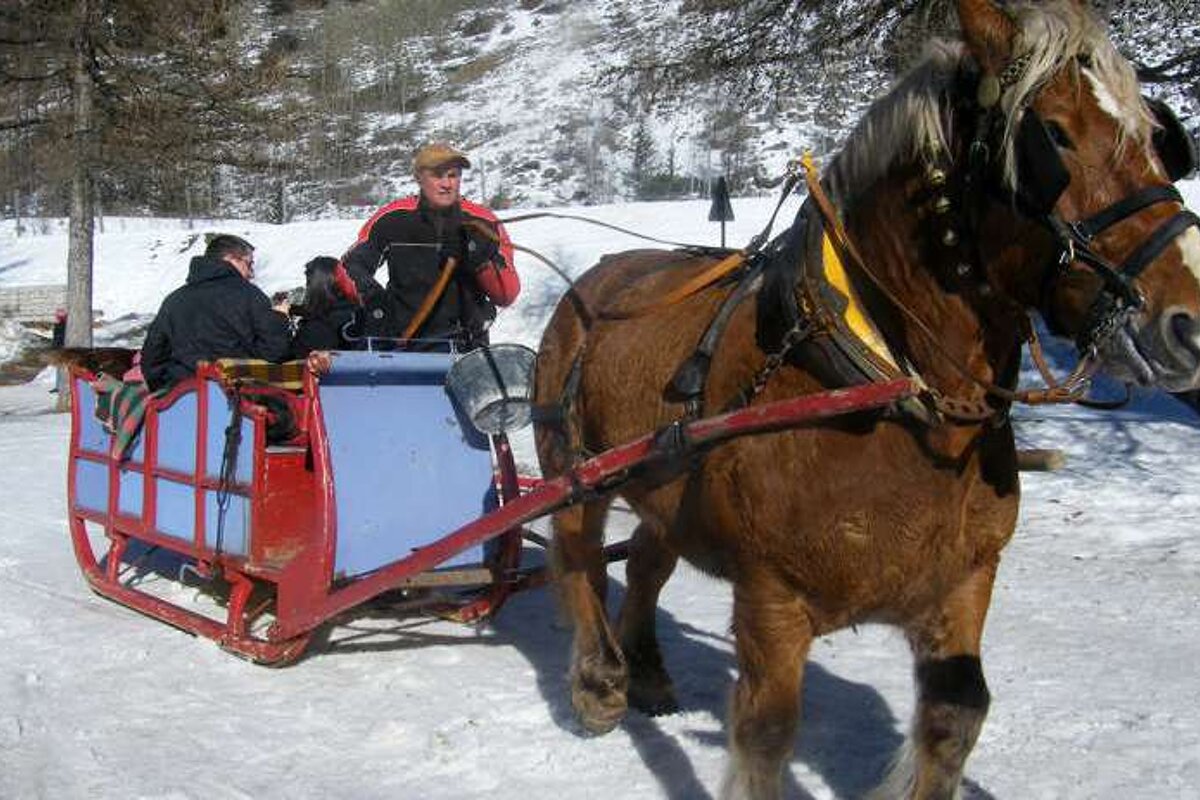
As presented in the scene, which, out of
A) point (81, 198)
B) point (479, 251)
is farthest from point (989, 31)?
point (81, 198)

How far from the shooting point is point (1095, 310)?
2.14m

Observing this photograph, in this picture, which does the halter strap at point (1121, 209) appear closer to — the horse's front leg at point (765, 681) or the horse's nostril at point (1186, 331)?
the horse's nostril at point (1186, 331)

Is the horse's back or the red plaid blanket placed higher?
the horse's back

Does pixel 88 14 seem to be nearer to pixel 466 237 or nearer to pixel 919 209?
pixel 466 237

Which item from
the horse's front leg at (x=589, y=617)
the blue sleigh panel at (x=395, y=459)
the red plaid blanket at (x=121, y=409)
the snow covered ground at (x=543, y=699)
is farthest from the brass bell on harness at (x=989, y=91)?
the red plaid blanket at (x=121, y=409)

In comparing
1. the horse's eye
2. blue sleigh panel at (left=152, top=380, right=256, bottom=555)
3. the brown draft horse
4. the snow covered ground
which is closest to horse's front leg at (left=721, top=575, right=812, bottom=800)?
the brown draft horse

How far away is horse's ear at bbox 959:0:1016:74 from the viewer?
7.34 feet

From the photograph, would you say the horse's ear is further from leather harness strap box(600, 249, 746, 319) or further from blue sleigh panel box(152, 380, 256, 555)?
blue sleigh panel box(152, 380, 256, 555)

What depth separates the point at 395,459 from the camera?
188 inches

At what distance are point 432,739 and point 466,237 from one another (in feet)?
7.29

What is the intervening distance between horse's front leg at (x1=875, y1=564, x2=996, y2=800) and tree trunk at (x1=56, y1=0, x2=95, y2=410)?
12.0 meters

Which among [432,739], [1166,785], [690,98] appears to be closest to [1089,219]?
[1166,785]

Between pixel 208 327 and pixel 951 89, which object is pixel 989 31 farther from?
pixel 208 327

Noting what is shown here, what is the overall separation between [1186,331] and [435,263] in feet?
12.3
